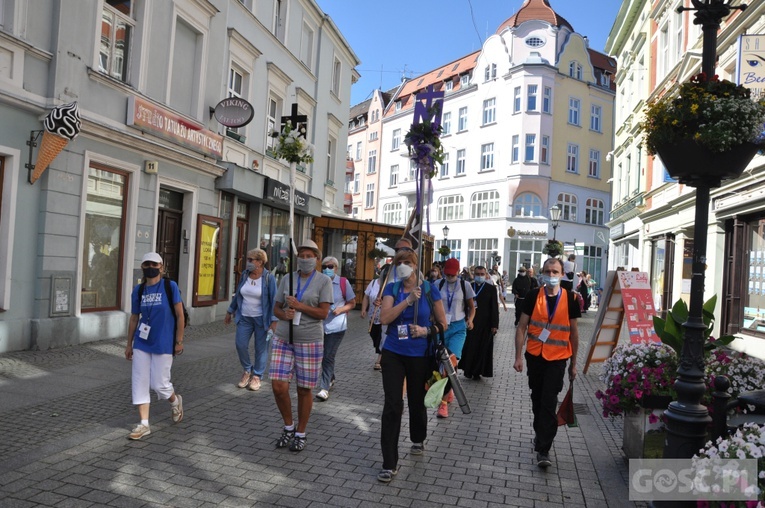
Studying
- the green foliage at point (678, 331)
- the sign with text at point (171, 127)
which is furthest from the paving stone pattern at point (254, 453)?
the sign with text at point (171, 127)

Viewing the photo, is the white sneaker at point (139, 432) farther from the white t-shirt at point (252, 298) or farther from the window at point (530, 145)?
the window at point (530, 145)

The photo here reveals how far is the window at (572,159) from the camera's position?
44.2 m

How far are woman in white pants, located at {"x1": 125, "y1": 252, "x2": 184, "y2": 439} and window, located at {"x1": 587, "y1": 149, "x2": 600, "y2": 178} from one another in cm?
4345

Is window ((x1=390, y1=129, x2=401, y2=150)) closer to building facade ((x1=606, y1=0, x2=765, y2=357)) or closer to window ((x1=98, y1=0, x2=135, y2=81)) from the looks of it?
building facade ((x1=606, y1=0, x2=765, y2=357))

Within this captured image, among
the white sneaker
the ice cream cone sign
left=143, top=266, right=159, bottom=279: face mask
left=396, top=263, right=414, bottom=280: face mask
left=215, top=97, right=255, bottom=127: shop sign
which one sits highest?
left=215, top=97, right=255, bottom=127: shop sign

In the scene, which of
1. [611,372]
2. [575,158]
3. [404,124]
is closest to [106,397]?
[611,372]

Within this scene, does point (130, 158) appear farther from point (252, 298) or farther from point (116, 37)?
point (252, 298)

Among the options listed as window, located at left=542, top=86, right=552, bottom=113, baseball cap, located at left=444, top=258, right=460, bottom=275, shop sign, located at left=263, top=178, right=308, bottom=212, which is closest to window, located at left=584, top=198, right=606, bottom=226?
window, located at left=542, top=86, right=552, bottom=113

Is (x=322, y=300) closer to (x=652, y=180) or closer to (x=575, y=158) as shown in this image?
(x=652, y=180)

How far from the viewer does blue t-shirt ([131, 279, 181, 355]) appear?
570cm

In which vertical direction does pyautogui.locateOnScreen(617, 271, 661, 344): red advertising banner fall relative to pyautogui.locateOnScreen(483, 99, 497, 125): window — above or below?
below

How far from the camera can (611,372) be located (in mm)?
5527

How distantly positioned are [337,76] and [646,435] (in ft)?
74.0

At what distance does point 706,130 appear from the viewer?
14.3 feet
